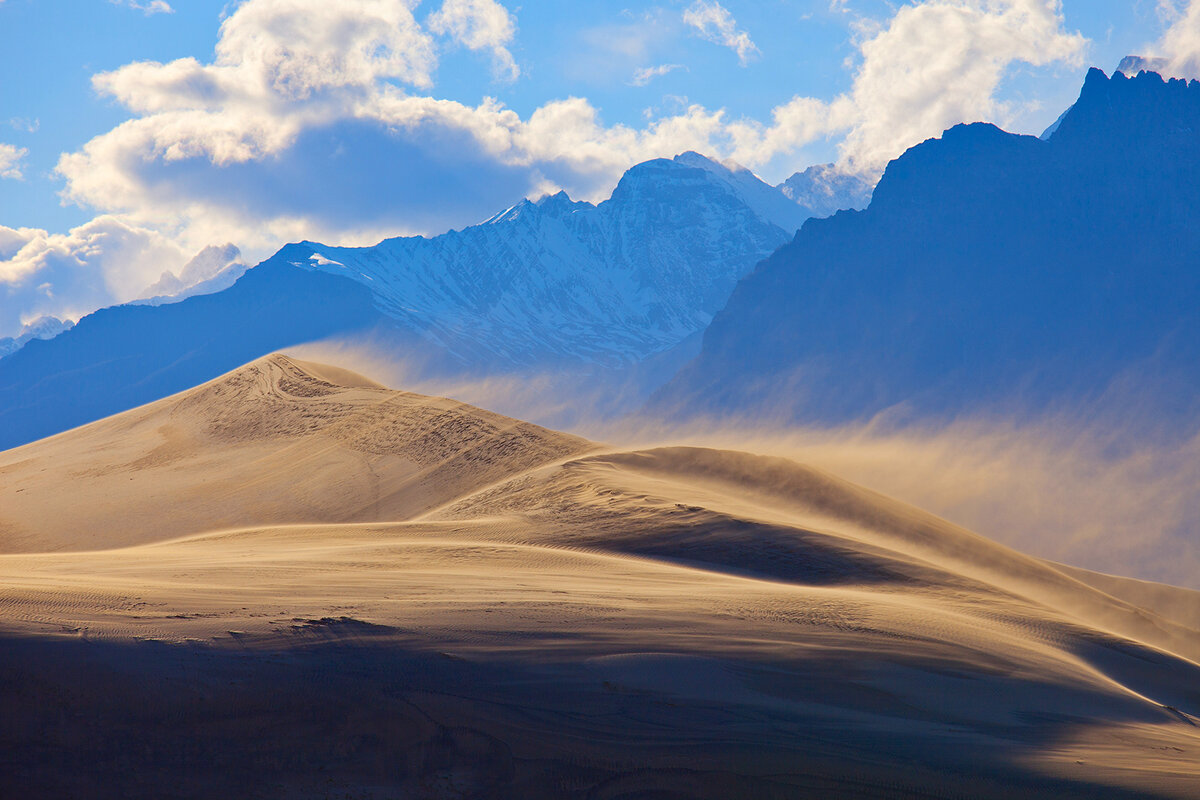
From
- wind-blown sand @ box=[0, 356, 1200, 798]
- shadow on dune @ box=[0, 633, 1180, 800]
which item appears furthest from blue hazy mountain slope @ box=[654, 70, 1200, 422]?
shadow on dune @ box=[0, 633, 1180, 800]

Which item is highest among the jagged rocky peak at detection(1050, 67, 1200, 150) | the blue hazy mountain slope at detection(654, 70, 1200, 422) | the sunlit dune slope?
the jagged rocky peak at detection(1050, 67, 1200, 150)

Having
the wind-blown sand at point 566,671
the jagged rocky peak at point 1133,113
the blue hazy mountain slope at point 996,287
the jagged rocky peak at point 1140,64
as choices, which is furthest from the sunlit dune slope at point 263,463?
the jagged rocky peak at point 1140,64

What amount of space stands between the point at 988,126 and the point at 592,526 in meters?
159

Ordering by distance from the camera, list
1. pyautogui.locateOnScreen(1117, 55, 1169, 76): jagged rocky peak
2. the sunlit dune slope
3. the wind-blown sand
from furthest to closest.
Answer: pyautogui.locateOnScreen(1117, 55, 1169, 76): jagged rocky peak → the sunlit dune slope → the wind-blown sand

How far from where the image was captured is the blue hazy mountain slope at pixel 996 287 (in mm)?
126812

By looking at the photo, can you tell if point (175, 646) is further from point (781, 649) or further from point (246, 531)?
point (246, 531)

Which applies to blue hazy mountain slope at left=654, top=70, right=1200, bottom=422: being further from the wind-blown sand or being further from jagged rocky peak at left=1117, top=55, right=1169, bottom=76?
the wind-blown sand

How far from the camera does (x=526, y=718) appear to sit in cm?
1009

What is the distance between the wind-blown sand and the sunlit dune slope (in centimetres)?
560

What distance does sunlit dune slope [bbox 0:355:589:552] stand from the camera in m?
28.4

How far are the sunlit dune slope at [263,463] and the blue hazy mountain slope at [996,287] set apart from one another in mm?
106692

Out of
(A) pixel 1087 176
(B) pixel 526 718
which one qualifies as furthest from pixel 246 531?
(A) pixel 1087 176

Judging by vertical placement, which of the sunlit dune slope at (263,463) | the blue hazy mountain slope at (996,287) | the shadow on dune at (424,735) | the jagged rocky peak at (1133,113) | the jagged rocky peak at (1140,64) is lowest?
the shadow on dune at (424,735)

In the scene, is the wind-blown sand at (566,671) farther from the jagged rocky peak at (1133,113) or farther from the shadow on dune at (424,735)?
the jagged rocky peak at (1133,113)
